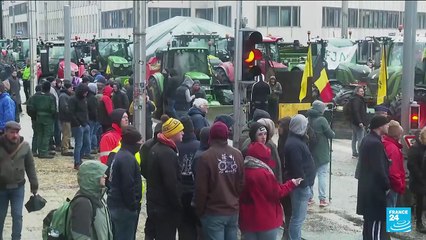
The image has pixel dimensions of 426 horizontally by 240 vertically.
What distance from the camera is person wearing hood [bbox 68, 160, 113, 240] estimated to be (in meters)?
6.13

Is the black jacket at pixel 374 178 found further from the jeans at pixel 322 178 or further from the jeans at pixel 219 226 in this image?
the jeans at pixel 322 178

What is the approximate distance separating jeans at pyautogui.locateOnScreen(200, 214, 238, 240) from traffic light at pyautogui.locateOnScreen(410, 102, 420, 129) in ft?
15.6

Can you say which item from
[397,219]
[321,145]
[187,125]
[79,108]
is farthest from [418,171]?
[79,108]

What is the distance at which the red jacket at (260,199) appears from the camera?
7.62m

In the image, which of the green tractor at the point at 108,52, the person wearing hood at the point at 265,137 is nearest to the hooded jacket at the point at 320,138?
the person wearing hood at the point at 265,137

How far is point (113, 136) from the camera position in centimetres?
946

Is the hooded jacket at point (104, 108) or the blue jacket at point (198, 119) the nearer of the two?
the blue jacket at point (198, 119)

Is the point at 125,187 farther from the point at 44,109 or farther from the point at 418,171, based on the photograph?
the point at 44,109

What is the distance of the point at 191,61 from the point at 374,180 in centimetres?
1971

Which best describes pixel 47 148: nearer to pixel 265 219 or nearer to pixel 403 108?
pixel 403 108

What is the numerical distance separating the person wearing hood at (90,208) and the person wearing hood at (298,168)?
3.40m

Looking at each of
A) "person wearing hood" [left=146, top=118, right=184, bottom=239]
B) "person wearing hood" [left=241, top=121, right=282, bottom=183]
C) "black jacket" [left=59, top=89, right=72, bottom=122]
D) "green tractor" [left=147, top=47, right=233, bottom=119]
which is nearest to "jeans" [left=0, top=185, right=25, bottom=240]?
"person wearing hood" [left=146, top=118, right=184, bottom=239]

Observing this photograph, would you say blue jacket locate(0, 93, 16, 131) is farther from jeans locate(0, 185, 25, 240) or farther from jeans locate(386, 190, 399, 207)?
jeans locate(386, 190, 399, 207)

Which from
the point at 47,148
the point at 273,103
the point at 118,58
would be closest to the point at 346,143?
the point at 273,103
